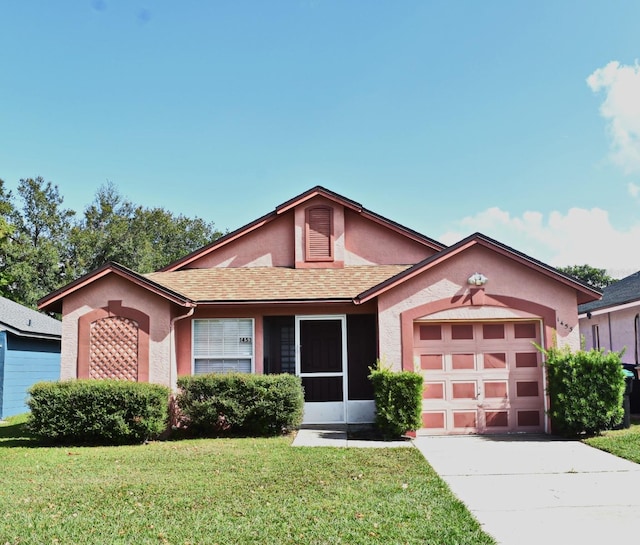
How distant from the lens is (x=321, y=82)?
15.3 metres

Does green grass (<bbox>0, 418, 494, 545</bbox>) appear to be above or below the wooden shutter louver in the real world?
below

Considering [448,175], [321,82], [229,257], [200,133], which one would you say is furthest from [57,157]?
[448,175]

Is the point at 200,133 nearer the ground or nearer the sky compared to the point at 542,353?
nearer the sky

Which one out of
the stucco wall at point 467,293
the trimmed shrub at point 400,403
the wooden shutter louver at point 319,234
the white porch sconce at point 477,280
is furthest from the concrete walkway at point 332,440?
the wooden shutter louver at point 319,234

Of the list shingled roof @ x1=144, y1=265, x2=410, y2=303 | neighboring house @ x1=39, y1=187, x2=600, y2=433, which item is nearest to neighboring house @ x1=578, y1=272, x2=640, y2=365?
neighboring house @ x1=39, y1=187, x2=600, y2=433

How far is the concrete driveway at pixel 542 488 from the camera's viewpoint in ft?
18.7

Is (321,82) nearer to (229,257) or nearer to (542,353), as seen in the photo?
(229,257)

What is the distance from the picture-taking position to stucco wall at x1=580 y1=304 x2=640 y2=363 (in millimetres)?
17672

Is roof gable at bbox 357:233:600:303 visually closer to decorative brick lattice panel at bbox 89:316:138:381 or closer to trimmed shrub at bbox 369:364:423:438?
trimmed shrub at bbox 369:364:423:438

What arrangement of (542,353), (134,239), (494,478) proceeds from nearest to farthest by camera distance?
(494,478) → (542,353) → (134,239)

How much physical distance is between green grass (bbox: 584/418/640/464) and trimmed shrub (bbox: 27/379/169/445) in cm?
846

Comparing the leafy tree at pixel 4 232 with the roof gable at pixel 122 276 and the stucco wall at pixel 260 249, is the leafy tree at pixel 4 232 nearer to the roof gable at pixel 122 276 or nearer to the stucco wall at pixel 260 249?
the stucco wall at pixel 260 249

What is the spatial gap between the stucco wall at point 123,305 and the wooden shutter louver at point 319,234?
4.69m

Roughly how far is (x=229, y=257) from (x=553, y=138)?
31.1 ft
